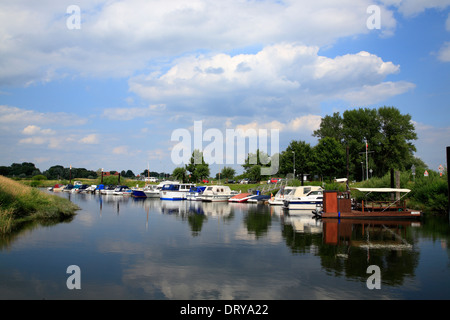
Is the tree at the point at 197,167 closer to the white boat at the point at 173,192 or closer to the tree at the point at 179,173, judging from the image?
the tree at the point at 179,173

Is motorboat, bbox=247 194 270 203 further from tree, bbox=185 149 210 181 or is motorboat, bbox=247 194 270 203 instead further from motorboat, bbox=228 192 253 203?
tree, bbox=185 149 210 181

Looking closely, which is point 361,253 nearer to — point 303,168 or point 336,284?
point 336,284

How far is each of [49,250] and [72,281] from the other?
6550mm

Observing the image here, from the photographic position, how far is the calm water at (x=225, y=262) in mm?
11633

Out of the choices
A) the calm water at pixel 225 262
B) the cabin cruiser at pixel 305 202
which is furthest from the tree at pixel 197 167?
the calm water at pixel 225 262

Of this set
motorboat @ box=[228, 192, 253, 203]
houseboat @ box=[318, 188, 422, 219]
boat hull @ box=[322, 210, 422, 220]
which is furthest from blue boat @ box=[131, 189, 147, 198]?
boat hull @ box=[322, 210, 422, 220]

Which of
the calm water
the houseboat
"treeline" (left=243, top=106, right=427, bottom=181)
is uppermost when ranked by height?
"treeline" (left=243, top=106, right=427, bottom=181)

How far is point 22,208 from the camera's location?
91.4 feet

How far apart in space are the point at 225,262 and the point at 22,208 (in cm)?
2018

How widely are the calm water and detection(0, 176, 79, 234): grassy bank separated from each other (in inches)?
51.6

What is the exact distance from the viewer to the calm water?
1163cm
